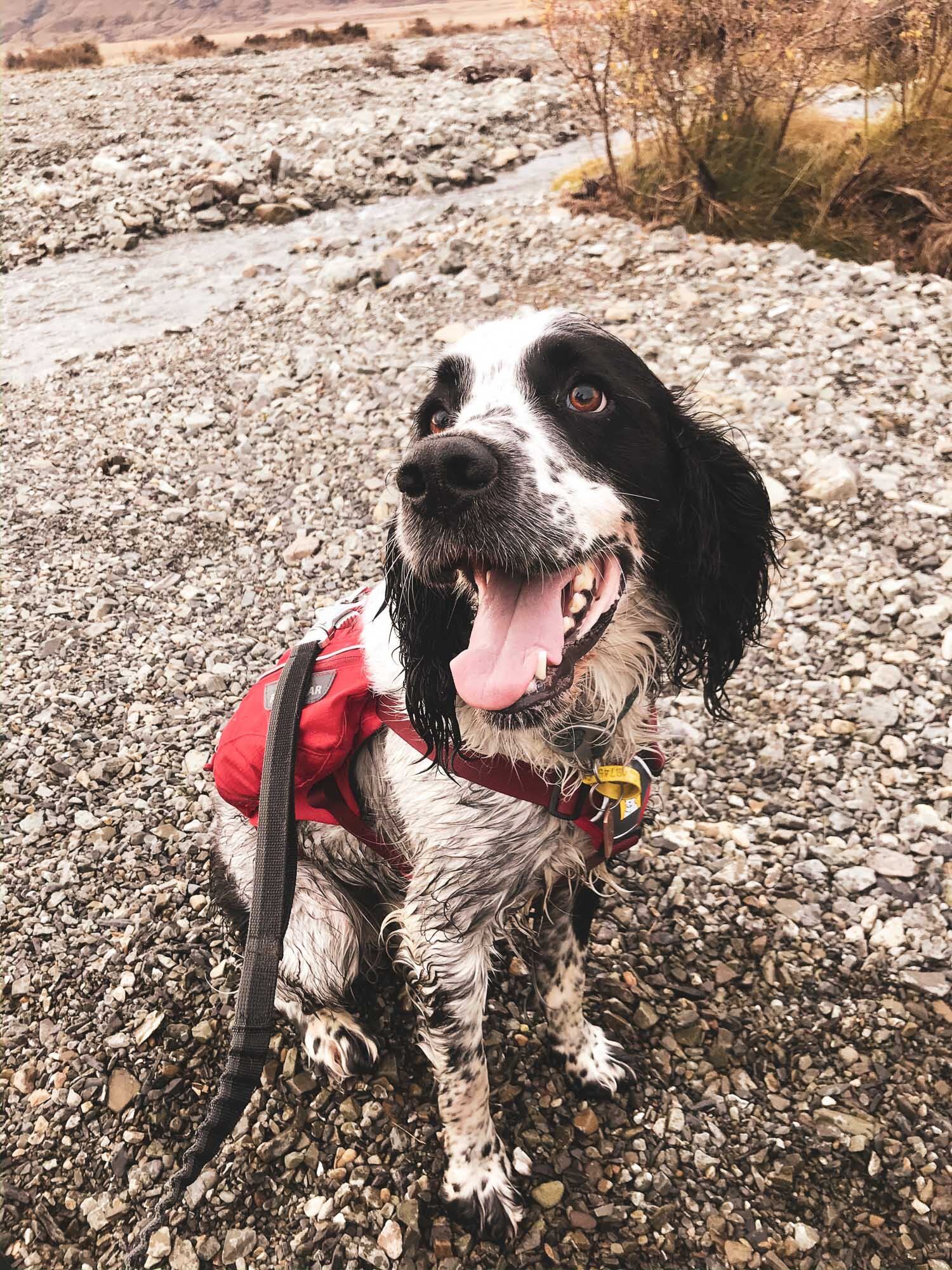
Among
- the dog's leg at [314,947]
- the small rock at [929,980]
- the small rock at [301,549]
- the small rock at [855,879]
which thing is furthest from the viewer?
the small rock at [301,549]

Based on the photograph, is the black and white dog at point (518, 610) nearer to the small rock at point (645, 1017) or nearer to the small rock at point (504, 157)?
the small rock at point (645, 1017)

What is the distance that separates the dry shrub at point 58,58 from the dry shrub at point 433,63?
35.9 ft

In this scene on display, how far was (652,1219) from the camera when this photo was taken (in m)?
2.42

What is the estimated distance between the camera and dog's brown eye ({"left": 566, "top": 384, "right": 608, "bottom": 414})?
2.09m

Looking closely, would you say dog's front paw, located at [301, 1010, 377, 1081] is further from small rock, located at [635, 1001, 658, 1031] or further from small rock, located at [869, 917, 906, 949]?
small rock, located at [869, 917, 906, 949]

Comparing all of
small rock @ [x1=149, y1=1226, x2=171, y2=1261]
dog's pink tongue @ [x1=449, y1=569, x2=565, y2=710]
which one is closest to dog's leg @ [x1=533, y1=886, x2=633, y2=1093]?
dog's pink tongue @ [x1=449, y1=569, x2=565, y2=710]

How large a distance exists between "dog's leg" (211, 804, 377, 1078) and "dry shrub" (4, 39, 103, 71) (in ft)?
95.3

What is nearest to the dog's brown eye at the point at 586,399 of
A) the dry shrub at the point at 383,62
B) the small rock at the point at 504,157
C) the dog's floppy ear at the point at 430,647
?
the dog's floppy ear at the point at 430,647

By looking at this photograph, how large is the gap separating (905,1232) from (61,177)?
15.6 metres

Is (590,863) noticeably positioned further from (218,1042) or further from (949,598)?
(949,598)

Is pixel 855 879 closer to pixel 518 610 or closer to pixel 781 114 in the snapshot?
pixel 518 610

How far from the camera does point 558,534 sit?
73.4 inches

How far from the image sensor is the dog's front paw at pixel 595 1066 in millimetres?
2703

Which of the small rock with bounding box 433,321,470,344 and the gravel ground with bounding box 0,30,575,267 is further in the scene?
the gravel ground with bounding box 0,30,575,267
